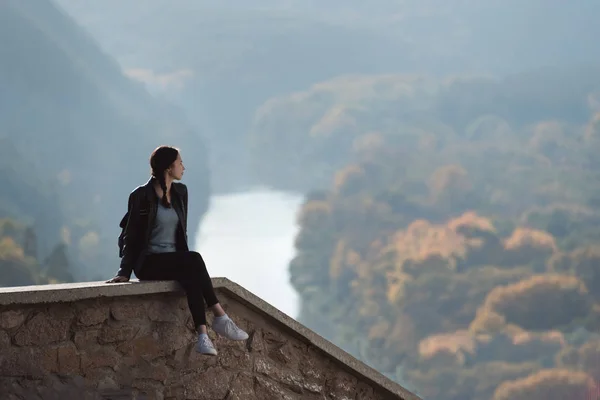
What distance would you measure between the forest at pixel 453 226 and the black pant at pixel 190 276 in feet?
163

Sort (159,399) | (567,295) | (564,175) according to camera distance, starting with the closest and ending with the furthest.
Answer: (159,399)
(567,295)
(564,175)

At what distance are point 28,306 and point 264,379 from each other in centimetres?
147

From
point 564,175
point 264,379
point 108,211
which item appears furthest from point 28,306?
point 564,175

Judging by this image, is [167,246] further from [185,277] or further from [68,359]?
[68,359]

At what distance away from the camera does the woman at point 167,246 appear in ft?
17.0

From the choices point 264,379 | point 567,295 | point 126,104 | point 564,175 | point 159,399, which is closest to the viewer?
point 159,399

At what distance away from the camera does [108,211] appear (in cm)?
5794

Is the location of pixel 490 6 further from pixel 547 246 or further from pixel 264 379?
pixel 264 379

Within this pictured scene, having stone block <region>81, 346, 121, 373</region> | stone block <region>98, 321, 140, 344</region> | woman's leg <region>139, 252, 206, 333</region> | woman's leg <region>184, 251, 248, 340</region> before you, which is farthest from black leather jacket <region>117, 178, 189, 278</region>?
stone block <region>81, 346, 121, 373</region>

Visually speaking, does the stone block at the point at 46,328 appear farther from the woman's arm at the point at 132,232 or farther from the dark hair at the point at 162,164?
the dark hair at the point at 162,164

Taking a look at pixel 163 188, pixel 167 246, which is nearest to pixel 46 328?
pixel 167 246

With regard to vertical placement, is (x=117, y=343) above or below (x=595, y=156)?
below

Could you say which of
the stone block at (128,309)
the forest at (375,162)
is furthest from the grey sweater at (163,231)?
the forest at (375,162)

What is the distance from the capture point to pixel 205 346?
5.10 metres
